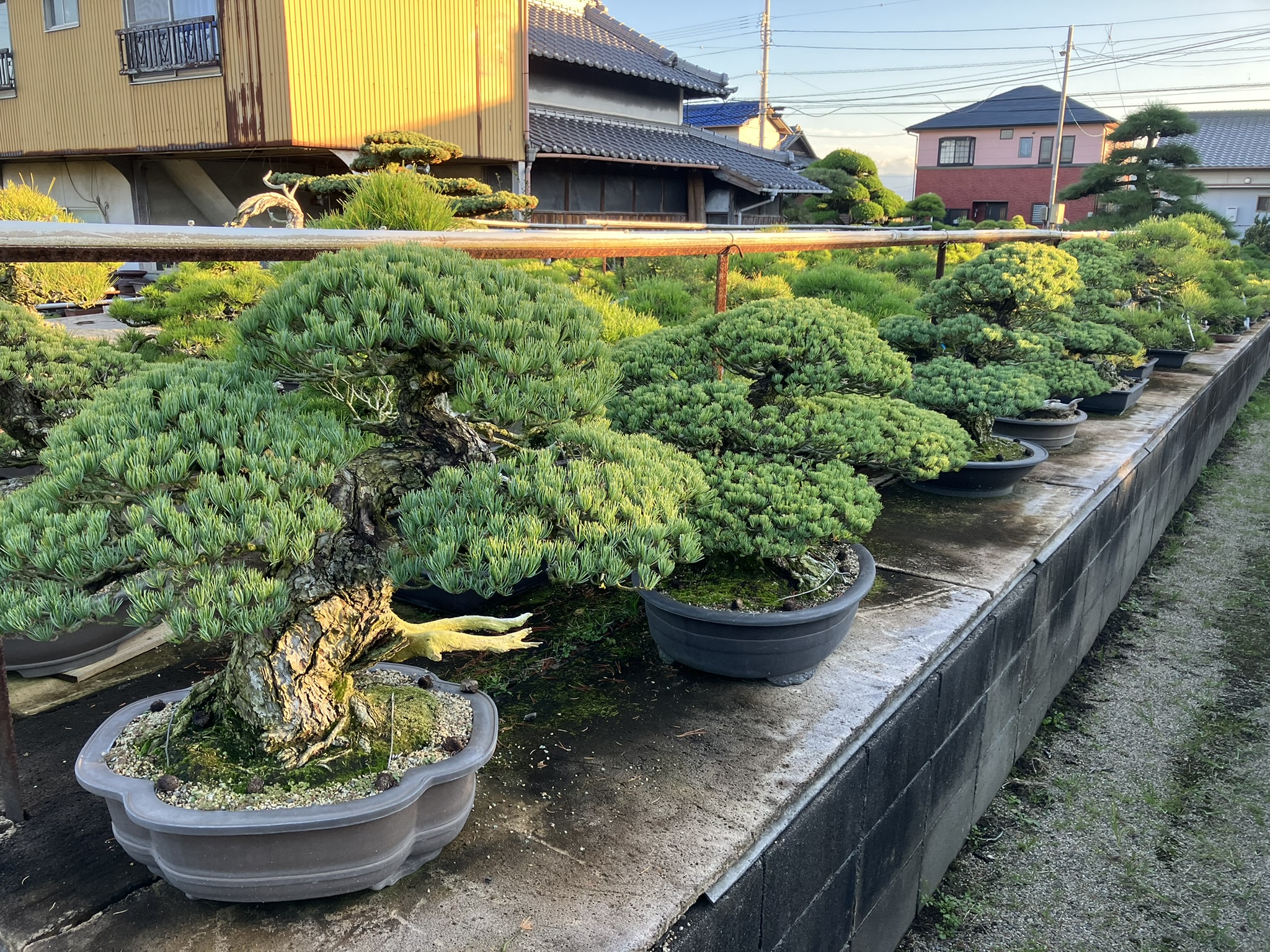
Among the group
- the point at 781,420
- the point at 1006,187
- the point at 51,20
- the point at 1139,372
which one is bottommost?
the point at 1139,372

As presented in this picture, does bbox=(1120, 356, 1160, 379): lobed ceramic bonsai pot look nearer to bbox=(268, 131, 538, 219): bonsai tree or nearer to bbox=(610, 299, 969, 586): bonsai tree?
bbox=(610, 299, 969, 586): bonsai tree

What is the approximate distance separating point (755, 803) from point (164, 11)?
11096 mm

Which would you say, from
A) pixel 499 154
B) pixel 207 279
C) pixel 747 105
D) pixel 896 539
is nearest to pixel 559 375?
pixel 896 539

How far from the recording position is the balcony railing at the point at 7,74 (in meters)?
11.3

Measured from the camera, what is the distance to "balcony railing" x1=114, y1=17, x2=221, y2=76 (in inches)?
365

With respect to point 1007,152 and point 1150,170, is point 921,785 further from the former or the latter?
point 1007,152

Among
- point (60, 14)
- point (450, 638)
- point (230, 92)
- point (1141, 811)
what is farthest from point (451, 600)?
point (60, 14)

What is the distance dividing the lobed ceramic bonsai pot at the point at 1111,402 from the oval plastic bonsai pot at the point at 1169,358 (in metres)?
2.51

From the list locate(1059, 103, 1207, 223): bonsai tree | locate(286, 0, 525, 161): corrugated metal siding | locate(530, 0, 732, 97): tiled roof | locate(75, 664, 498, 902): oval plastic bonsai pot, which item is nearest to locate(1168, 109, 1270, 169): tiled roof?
locate(1059, 103, 1207, 223): bonsai tree

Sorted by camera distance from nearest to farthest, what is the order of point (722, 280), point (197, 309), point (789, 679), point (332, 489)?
point (332, 489) < point (789, 679) < point (722, 280) < point (197, 309)

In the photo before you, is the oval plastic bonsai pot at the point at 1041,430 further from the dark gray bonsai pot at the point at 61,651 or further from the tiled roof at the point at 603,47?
the tiled roof at the point at 603,47

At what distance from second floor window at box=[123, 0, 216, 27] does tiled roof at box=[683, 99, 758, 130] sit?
23.7 meters

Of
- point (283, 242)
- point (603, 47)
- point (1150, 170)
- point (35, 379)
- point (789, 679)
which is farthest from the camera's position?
point (1150, 170)

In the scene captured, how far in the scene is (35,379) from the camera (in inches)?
100
